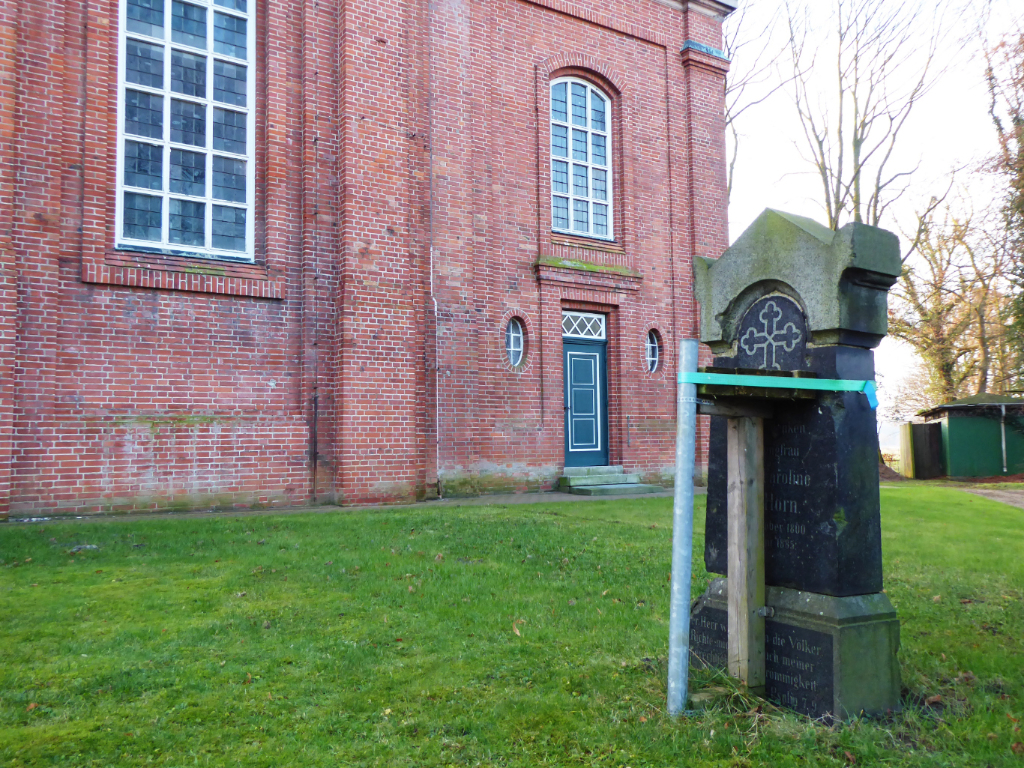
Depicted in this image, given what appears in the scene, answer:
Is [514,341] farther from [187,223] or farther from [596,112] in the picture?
[187,223]

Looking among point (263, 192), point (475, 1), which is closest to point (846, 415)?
point (263, 192)

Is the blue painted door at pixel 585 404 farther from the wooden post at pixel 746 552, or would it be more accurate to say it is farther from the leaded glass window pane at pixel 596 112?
the wooden post at pixel 746 552

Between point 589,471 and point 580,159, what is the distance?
6052mm

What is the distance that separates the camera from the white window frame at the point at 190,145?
413 inches

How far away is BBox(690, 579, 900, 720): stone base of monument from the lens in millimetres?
3346

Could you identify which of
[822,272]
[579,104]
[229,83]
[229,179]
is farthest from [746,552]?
[579,104]

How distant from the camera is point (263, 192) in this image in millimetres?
11430

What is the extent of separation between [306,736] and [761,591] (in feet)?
6.86

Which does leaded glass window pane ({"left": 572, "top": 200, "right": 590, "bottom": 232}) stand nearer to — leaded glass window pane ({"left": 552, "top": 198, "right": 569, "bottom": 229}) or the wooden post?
leaded glass window pane ({"left": 552, "top": 198, "right": 569, "bottom": 229})

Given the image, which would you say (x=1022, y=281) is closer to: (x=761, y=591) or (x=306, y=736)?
(x=761, y=591)

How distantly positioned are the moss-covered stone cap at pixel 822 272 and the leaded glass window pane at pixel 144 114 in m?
9.51

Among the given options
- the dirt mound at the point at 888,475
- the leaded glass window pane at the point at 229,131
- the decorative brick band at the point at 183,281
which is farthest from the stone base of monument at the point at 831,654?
the dirt mound at the point at 888,475

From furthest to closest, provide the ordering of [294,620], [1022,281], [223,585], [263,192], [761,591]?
[1022,281], [263,192], [223,585], [294,620], [761,591]

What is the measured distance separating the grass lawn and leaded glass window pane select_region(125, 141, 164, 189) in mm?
5231
